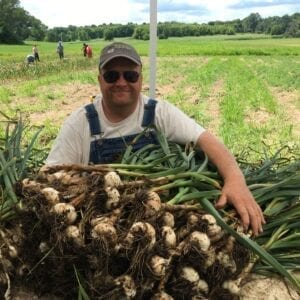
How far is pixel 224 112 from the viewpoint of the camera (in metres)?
10.3

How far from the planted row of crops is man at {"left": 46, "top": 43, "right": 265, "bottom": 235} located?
0.36 metres

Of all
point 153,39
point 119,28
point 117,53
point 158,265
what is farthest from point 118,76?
point 119,28

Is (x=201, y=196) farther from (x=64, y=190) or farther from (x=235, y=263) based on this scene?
(x=64, y=190)

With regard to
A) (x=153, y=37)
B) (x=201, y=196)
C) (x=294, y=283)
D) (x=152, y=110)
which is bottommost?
(x=294, y=283)

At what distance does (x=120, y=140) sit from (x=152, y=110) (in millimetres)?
254

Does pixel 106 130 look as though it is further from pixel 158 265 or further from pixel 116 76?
pixel 158 265

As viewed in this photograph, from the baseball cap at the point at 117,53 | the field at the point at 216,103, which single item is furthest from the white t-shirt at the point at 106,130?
the field at the point at 216,103

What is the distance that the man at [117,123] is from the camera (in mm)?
2742

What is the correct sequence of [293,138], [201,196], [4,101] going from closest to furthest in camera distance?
[201,196] → [293,138] → [4,101]

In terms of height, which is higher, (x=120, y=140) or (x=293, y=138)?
(x=120, y=140)

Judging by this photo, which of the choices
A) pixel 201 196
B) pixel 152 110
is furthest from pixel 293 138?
pixel 201 196

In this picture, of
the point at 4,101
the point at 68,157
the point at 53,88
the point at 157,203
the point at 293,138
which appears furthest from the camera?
the point at 53,88

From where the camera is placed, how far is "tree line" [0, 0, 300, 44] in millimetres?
66312

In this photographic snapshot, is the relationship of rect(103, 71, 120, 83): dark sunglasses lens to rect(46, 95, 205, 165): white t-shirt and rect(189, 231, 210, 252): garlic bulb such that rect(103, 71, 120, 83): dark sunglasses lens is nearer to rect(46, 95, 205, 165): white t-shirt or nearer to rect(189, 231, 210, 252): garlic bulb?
rect(46, 95, 205, 165): white t-shirt
